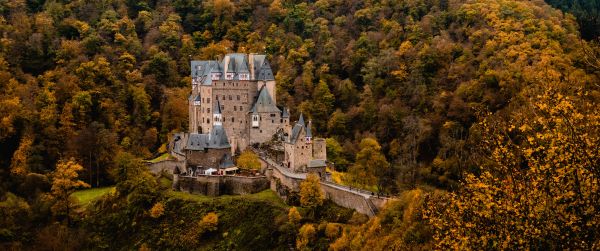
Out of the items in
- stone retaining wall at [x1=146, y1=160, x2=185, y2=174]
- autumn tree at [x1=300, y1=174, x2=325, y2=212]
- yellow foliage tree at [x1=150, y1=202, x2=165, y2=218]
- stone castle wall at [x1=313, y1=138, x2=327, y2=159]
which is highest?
stone castle wall at [x1=313, y1=138, x2=327, y2=159]

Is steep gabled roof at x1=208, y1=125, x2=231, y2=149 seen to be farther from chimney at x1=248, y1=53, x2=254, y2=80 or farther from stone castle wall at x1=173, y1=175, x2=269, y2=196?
chimney at x1=248, y1=53, x2=254, y2=80

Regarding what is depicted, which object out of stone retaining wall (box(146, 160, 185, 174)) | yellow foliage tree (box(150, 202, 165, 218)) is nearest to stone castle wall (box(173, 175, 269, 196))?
yellow foliage tree (box(150, 202, 165, 218))

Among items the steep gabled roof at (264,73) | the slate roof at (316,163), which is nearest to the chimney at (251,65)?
the steep gabled roof at (264,73)

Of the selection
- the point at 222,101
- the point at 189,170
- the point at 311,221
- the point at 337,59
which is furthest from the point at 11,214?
the point at 337,59

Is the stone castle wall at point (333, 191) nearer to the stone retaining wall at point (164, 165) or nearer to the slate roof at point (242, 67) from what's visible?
the stone retaining wall at point (164, 165)

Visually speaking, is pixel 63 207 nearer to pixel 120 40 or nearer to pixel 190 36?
pixel 120 40

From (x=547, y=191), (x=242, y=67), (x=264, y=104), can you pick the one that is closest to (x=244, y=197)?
(x=264, y=104)

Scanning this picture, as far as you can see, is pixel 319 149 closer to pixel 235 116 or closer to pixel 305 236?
pixel 235 116

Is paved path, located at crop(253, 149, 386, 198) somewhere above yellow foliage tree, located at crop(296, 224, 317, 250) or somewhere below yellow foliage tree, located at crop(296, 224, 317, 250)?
above
